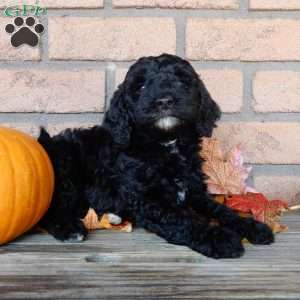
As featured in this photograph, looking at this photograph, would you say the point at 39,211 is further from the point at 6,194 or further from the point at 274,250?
the point at 274,250

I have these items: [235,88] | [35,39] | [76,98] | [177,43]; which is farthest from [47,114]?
[235,88]

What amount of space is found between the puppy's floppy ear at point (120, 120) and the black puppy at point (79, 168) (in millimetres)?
140

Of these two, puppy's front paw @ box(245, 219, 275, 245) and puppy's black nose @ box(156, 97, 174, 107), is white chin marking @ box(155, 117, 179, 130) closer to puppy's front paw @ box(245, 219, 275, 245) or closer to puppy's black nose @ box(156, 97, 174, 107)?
puppy's black nose @ box(156, 97, 174, 107)

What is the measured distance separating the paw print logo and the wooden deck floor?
112 centimetres

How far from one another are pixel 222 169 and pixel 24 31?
1.25 metres

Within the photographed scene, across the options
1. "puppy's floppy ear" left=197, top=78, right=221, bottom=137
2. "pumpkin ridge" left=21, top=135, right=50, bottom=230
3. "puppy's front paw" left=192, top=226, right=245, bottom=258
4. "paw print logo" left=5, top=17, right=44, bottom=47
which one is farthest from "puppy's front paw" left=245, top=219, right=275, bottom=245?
"paw print logo" left=5, top=17, right=44, bottom=47

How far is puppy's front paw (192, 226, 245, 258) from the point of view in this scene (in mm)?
2115

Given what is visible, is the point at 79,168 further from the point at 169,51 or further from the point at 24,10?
the point at 24,10

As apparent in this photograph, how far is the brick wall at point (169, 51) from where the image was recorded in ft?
9.64

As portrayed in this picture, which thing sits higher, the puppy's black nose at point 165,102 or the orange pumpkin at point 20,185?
the puppy's black nose at point 165,102

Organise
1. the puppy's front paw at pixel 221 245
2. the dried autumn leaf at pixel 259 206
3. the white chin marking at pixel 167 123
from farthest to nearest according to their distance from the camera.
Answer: the dried autumn leaf at pixel 259 206 → the white chin marking at pixel 167 123 → the puppy's front paw at pixel 221 245

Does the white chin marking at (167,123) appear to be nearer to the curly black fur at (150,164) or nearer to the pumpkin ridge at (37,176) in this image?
the curly black fur at (150,164)

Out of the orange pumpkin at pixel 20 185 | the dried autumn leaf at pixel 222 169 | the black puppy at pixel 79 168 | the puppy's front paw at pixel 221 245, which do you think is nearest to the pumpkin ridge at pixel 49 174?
the orange pumpkin at pixel 20 185

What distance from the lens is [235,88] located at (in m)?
2.98
